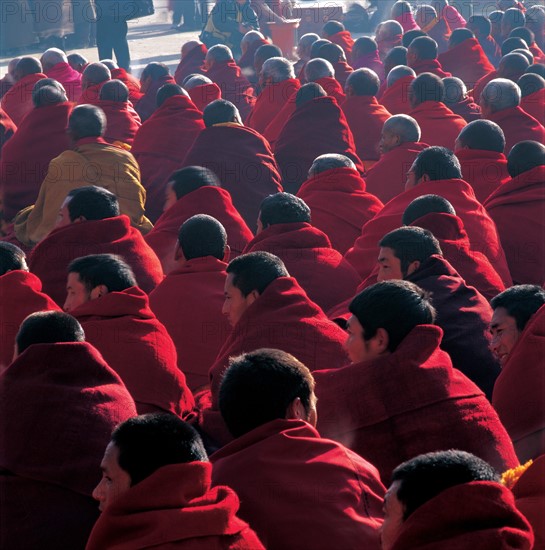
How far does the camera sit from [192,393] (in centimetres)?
443

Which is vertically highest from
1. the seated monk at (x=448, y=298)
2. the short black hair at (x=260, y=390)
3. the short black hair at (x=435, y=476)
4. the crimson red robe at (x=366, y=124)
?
the short black hair at (x=435, y=476)

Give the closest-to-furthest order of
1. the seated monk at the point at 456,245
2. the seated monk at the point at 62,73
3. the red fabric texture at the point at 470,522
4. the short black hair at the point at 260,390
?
the red fabric texture at the point at 470,522 < the short black hair at the point at 260,390 < the seated monk at the point at 456,245 < the seated monk at the point at 62,73

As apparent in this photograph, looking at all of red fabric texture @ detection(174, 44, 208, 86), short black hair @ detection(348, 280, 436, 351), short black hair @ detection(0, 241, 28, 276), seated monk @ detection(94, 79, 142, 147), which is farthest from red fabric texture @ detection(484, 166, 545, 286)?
red fabric texture @ detection(174, 44, 208, 86)

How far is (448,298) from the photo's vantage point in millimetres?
4230

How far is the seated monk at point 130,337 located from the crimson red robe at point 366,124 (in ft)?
15.8

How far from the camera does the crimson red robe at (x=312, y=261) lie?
494 centimetres

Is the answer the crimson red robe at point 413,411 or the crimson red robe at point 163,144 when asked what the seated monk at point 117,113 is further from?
the crimson red robe at point 413,411

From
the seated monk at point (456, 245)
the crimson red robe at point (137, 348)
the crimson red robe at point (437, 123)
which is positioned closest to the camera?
the crimson red robe at point (137, 348)

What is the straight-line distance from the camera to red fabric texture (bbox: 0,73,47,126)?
9656mm

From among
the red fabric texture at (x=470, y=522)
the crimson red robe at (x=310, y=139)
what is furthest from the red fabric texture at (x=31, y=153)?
the red fabric texture at (x=470, y=522)

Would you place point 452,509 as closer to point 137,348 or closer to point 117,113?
point 137,348

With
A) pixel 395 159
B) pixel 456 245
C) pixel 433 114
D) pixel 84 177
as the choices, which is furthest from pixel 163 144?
pixel 456 245

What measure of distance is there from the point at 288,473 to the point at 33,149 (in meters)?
5.46

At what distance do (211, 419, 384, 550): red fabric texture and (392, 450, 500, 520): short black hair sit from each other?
40 cm
